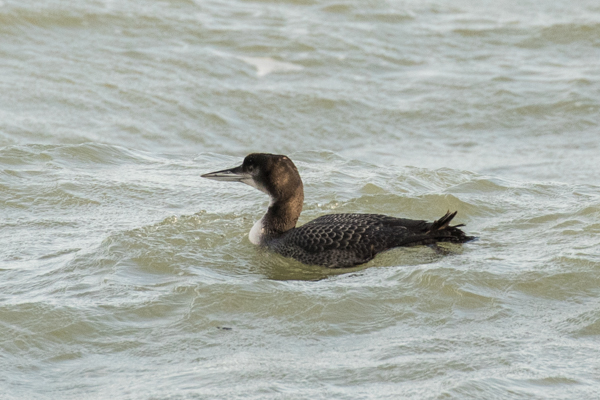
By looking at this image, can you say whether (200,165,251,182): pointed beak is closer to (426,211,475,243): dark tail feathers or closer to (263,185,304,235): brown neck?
(263,185,304,235): brown neck

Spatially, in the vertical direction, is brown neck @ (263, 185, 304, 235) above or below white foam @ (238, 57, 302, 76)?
below

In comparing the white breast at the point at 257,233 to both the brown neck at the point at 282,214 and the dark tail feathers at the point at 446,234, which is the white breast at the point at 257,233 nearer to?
the brown neck at the point at 282,214

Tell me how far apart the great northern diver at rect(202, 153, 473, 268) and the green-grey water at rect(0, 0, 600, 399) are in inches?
4.6

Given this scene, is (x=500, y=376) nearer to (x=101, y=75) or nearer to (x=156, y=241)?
(x=156, y=241)

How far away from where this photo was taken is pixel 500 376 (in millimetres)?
4789

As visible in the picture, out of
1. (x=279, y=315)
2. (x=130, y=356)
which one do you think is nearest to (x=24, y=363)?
Result: (x=130, y=356)

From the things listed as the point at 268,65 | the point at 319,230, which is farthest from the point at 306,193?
the point at 268,65

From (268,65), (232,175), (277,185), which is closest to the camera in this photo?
(277,185)

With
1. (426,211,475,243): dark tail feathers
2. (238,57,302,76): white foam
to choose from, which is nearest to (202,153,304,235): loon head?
(426,211,475,243): dark tail feathers

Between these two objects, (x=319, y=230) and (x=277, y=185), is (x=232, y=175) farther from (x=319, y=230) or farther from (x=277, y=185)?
(x=319, y=230)

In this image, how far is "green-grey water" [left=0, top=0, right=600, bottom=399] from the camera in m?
5.01

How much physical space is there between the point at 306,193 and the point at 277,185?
1.37 meters

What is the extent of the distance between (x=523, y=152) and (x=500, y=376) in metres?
6.85

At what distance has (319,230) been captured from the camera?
6.78m
